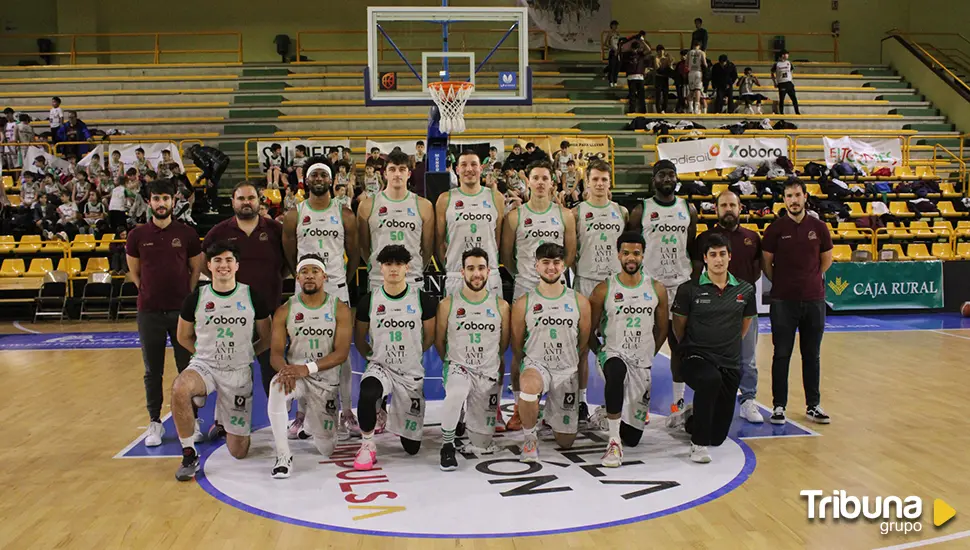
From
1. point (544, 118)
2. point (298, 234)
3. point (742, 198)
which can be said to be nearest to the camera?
point (298, 234)

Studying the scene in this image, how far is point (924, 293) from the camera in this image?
14.3 m

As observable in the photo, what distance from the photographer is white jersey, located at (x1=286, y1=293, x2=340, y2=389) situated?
6.09 metres

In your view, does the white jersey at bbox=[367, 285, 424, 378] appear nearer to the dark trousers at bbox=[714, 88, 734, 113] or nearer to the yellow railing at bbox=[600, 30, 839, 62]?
the dark trousers at bbox=[714, 88, 734, 113]

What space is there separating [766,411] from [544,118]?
13970mm

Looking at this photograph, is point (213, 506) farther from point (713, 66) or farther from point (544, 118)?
point (713, 66)

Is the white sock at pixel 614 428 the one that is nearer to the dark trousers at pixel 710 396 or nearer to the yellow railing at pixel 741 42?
the dark trousers at pixel 710 396

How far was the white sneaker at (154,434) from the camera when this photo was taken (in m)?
6.57

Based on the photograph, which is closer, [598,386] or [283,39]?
[598,386]

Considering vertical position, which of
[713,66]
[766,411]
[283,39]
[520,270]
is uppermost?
[283,39]

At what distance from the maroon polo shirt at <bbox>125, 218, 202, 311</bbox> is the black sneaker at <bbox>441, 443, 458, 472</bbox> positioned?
2.53 meters

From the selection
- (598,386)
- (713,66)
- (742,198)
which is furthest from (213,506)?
(713,66)

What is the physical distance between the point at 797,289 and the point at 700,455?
193 cm

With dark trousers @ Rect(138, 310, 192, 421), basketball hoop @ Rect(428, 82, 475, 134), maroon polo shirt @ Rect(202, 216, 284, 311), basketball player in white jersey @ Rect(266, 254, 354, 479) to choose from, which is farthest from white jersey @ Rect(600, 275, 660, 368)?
basketball hoop @ Rect(428, 82, 475, 134)

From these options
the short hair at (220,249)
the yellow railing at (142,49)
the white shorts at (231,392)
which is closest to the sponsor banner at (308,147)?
the yellow railing at (142,49)
